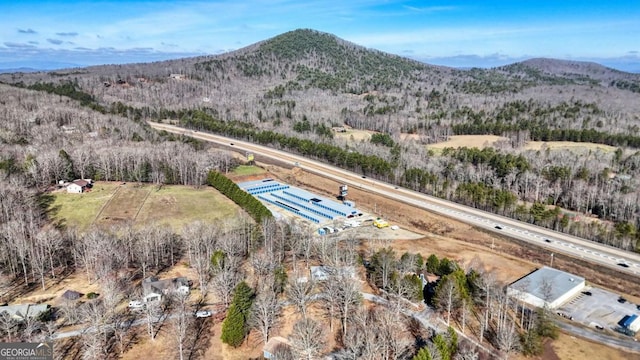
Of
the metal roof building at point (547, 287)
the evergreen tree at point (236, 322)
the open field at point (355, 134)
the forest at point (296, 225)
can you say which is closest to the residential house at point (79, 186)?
the forest at point (296, 225)

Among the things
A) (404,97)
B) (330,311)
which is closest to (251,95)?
(404,97)

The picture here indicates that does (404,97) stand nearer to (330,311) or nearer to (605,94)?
(605,94)

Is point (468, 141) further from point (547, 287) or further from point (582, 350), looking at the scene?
point (582, 350)

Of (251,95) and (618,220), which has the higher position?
(251,95)

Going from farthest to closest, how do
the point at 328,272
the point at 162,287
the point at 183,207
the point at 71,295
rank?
the point at 183,207 → the point at 328,272 → the point at 162,287 → the point at 71,295

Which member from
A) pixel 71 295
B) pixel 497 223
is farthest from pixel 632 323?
pixel 71 295

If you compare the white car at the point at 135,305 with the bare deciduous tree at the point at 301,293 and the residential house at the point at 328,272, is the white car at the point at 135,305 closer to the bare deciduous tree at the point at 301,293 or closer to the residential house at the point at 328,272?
the bare deciduous tree at the point at 301,293
